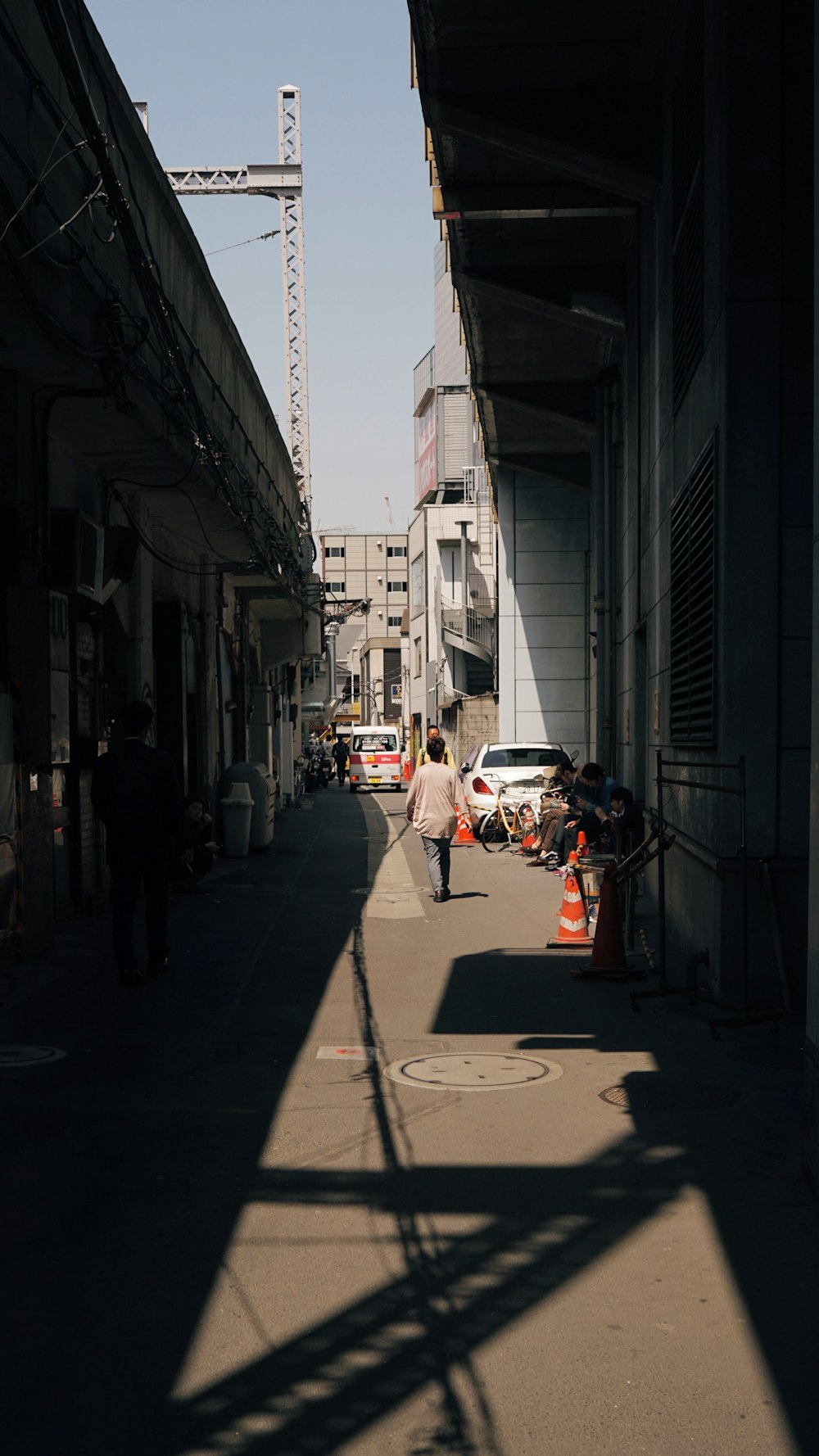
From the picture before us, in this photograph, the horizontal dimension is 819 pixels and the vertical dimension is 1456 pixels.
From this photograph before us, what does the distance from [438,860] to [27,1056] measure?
828cm

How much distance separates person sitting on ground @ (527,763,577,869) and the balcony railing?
2042 cm

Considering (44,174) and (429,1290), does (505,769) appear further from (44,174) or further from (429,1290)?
(429,1290)

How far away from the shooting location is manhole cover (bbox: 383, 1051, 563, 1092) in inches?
285

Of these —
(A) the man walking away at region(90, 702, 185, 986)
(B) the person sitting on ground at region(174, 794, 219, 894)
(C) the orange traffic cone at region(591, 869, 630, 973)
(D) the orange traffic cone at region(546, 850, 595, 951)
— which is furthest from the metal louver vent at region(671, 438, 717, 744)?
(B) the person sitting on ground at region(174, 794, 219, 894)

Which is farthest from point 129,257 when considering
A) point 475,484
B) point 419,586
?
point 419,586

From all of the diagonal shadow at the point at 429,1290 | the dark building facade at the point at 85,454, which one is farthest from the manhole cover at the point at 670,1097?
the dark building facade at the point at 85,454

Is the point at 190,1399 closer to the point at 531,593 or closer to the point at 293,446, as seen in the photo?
the point at 531,593

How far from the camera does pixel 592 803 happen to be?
15844mm

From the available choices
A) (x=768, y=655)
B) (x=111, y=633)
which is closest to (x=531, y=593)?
(x=111, y=633)

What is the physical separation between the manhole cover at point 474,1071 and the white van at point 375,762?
39923mm

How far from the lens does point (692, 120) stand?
11391 millimetres

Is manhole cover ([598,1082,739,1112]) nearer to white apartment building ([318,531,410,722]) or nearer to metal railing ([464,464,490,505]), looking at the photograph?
metal railing ([464,464,490,505])

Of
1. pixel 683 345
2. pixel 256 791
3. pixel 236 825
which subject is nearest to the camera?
pixel 683 345

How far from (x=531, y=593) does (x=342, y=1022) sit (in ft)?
83.0
